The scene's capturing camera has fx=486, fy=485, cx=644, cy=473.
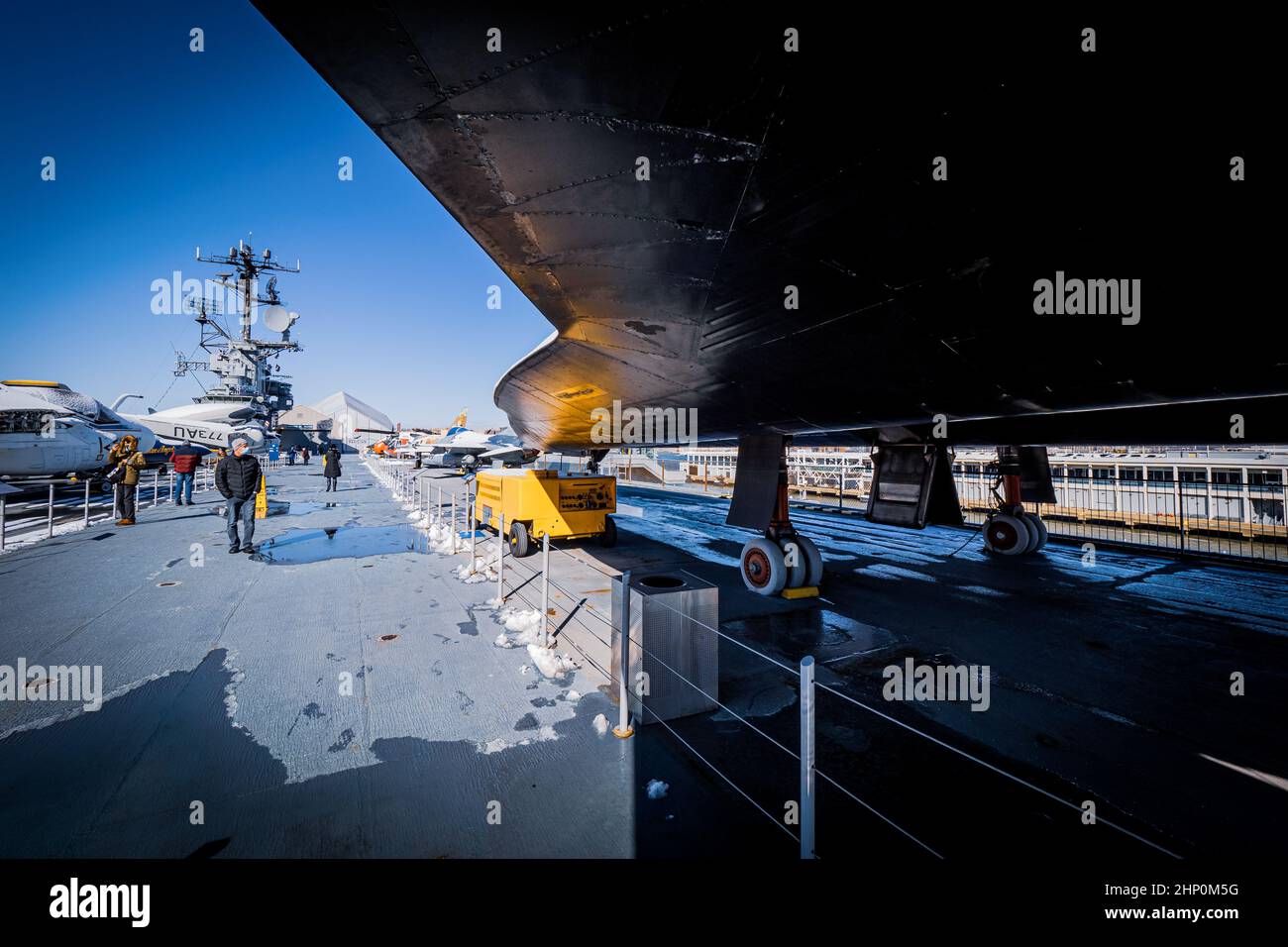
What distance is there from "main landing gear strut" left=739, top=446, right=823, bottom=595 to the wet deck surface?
17.6 inches

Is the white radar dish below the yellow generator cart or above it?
above

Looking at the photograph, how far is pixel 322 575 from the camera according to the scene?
7.53 metres

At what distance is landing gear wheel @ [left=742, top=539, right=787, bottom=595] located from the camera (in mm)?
6797

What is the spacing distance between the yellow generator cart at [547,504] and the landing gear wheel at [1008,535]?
7.80 metres

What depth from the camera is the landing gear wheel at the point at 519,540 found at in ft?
28.9

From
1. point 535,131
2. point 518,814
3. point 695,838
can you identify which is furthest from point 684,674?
point 535,131

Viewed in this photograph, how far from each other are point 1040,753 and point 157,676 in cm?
701

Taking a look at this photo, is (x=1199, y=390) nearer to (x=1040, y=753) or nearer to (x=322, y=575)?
(x=1040, y=753)

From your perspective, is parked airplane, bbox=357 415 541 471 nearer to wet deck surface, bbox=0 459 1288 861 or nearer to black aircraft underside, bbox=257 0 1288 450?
wet deck surface, bbox=0 459 1288 861

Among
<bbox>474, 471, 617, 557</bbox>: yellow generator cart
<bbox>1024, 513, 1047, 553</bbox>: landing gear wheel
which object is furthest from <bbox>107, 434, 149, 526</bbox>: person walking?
<bbox>1024, 513, 1047, 553</bbox>: landing gear wheel

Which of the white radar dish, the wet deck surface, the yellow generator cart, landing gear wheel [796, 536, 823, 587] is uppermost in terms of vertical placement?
the white radar dish

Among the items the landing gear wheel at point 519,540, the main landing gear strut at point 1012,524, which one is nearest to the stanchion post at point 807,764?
the landing gear wheel at point 519,540

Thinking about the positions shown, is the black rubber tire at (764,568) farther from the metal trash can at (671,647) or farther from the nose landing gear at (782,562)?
the metal trash can at (671,647)

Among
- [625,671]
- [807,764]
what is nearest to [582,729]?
[625,671]
